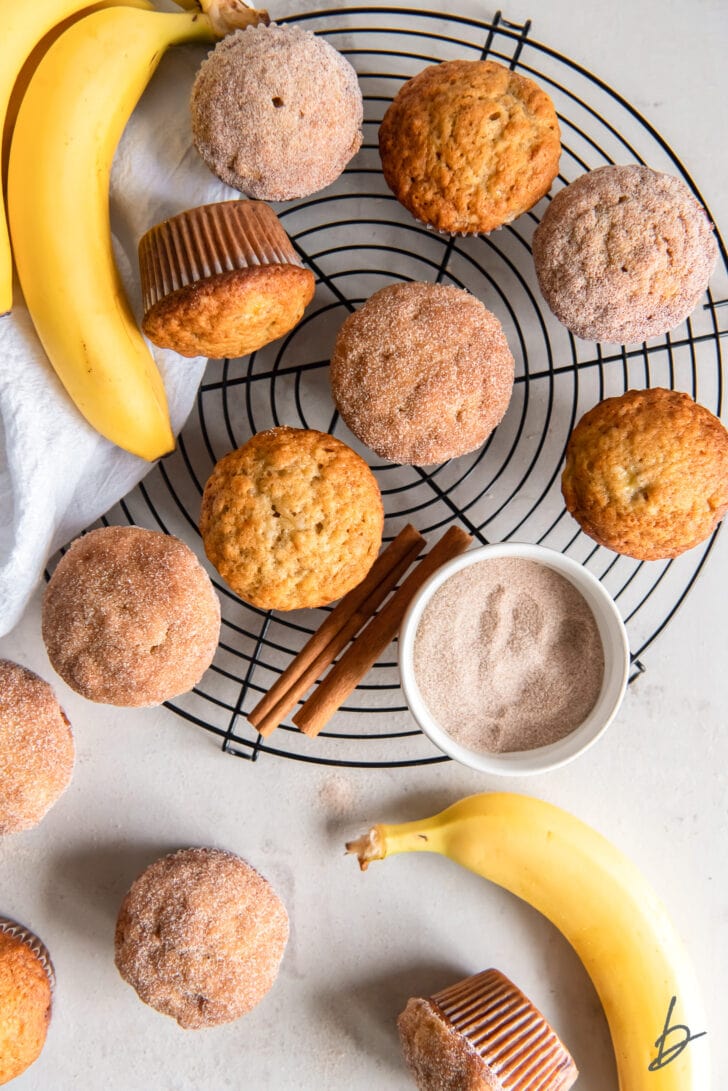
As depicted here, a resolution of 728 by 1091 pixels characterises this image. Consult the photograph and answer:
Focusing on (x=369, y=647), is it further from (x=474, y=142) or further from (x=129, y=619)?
(x=474, y=142)

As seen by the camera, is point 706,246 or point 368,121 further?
point 368,121

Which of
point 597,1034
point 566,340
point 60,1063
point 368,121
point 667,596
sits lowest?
point 60,1063

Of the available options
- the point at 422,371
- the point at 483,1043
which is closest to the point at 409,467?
the point at 422,371

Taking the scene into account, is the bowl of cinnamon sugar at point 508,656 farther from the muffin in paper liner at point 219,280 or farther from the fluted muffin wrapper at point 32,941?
the fluted muffin wrapper at point 32,941

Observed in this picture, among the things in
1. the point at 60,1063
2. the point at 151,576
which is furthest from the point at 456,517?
the point at 60,1063

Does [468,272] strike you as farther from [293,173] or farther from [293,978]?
[293,978]

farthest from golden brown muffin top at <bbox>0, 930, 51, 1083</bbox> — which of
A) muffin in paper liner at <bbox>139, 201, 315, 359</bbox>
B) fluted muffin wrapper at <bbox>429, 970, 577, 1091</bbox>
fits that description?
muffin in paper liner at <bbox>139, 201, 315, 359</bbox>
